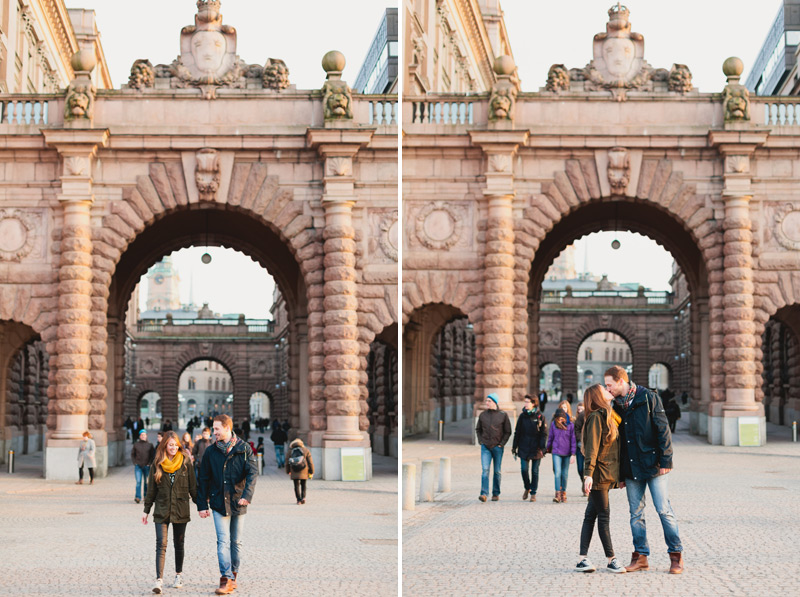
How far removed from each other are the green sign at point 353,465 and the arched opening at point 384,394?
5684mm

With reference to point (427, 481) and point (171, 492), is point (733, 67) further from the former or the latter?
point (171, 492)

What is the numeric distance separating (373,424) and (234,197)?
1050 centimetres

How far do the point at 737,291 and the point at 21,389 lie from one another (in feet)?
79.9

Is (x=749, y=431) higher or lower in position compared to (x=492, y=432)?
lower

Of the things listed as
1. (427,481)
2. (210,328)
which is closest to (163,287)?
(210,328)

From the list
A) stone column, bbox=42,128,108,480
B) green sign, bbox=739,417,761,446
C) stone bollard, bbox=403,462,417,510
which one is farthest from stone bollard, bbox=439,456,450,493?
green sign, bbox=739,417,761,446

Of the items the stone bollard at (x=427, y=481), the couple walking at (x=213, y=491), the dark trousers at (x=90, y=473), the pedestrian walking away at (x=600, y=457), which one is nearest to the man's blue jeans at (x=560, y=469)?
the stone bollard at (x=427, y=481)

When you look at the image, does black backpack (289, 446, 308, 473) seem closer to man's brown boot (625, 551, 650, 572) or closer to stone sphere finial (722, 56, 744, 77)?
man's brown boot (625, 551, 650, 572)

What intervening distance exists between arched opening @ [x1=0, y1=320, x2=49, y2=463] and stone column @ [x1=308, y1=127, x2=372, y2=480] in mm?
10642

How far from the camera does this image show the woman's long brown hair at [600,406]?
40.3 feet

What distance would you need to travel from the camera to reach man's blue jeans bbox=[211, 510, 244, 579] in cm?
1230

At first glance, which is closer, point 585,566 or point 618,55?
point 585,566

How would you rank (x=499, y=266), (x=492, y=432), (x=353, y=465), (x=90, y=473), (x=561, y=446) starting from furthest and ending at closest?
(x=499, y=266), (x=353, y=465), (x=90, y=473), (x=561, y=446), (x=492, y=432)

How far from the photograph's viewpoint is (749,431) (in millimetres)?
32719
